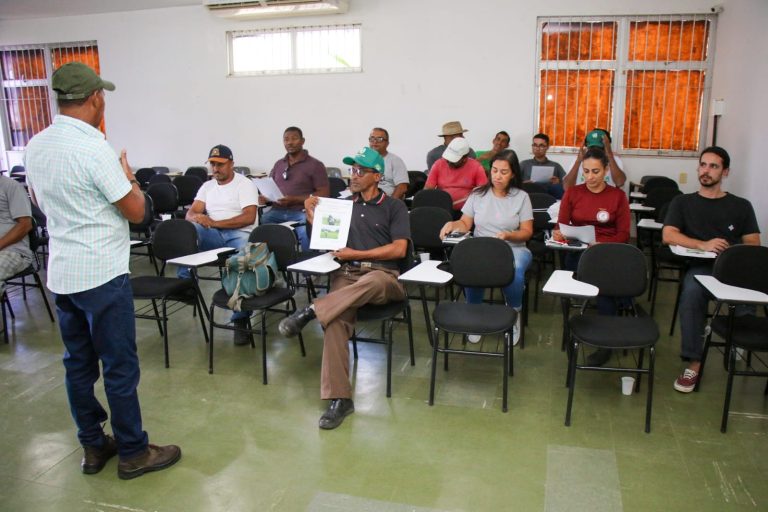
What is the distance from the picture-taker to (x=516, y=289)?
3836 millimetres

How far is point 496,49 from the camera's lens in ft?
24.4

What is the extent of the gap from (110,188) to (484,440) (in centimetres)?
199

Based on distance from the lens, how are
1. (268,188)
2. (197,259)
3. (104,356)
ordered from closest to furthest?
(104,356) → (197,259) → (268,188)

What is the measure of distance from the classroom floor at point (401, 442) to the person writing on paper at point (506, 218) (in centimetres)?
43

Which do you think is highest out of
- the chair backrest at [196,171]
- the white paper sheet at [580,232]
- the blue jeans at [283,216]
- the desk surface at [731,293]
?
the chair backrest at [196,171]

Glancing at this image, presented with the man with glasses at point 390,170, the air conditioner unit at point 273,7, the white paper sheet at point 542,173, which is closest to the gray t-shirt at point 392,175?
the man with glasses at point 390,170

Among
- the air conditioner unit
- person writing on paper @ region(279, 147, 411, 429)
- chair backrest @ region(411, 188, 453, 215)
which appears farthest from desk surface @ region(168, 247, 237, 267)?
the air conditioner unit

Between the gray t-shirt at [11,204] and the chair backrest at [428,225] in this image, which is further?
the chair backrest at [428,225]

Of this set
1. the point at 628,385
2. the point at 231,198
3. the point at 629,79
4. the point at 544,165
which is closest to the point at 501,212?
the point at 628,385

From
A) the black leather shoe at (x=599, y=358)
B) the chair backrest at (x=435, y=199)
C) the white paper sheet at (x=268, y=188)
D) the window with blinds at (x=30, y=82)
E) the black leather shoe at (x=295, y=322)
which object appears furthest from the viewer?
the window with blinds at (x=30, y=82)

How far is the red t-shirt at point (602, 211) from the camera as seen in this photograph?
3.88 m

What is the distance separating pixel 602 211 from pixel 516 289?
0.78 m

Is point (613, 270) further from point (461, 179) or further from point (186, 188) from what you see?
point (186, 188)

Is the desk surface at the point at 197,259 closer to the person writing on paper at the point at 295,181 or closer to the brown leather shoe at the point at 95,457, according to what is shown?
the brown leather shoe at the point at 95,457
